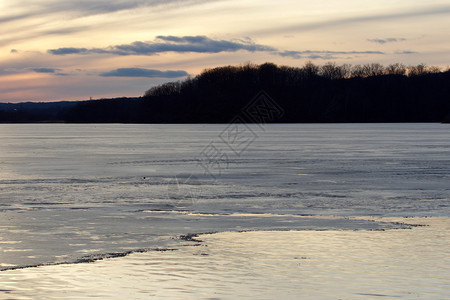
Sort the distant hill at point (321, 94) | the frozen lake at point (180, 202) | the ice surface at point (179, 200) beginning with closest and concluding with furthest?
1. the frozen lake at point (180, 202)
2. the ice surface at point (179, 200)
3. the distant hill at point (321, 94)

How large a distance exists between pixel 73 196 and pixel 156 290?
1026 cm

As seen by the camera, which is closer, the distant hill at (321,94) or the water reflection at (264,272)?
the water reflection at (264,272)

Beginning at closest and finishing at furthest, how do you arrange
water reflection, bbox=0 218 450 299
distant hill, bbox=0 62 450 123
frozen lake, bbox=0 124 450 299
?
1. water reflection, bbox=0 218 450 299
2. frozen lake, bbox=0 124 450 299
3. distant hill, bbox=0 62 450 123

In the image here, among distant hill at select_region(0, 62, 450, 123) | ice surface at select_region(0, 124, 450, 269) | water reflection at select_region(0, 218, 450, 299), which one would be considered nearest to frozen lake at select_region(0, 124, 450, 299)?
ice surface at select_region(0, 124, 450, 269)

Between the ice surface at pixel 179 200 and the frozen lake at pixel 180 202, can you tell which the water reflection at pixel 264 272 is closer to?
the frozen lake at pixel 180 202

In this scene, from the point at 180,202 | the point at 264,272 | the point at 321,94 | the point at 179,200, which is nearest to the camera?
the point at 264,272

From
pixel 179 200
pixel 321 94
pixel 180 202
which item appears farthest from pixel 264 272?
pixel 321 94

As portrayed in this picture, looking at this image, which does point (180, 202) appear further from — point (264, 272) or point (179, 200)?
point (264, 272)

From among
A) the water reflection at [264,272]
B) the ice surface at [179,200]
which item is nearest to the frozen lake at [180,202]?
the ice surface at [179,200]

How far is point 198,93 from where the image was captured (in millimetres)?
178625

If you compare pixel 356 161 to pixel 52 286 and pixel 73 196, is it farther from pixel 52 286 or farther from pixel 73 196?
pixel 52 286

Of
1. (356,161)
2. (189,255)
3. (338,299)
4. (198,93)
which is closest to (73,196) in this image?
(189,255)

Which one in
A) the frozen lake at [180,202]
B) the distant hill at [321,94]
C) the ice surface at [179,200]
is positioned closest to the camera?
the frozen lake at [180,202]

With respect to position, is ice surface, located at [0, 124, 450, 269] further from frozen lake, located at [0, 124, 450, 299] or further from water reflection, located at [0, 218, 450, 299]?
water reflection, located at [0, 218, 450, 299]
